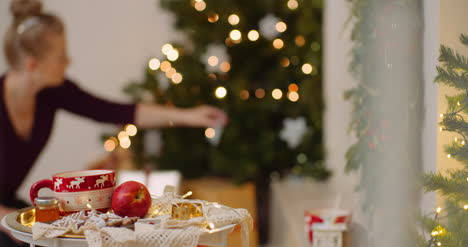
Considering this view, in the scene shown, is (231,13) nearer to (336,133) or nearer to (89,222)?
(336,133)

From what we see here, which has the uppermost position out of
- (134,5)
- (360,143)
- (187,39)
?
(134,5)

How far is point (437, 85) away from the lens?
133 centimetres

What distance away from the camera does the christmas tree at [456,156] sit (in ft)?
3.42

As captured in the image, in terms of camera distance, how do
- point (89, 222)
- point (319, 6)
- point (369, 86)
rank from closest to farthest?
point (89, 222) → point (369, 86) → point (319, 6)

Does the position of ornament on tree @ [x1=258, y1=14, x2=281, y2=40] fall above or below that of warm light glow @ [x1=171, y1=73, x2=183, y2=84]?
above

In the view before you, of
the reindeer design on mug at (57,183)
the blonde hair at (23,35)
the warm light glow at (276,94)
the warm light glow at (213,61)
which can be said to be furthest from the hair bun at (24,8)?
the reindeer design on mug at (57,183)

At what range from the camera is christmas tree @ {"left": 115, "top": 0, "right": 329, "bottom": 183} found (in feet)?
8.96

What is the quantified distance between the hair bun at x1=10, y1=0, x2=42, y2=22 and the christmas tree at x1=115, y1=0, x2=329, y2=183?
66 cm

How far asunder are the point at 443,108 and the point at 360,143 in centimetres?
46

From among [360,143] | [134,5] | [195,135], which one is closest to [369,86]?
[360,143]

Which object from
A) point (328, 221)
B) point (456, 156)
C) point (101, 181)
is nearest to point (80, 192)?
point (101, 181)

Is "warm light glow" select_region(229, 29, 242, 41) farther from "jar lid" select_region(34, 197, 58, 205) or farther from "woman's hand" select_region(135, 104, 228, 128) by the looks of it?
"jar lid" select_region(34, 197, 58, 205)

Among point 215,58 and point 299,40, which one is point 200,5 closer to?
point 215,58

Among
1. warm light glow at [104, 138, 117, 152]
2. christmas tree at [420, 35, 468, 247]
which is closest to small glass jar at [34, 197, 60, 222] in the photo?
christmas tree at [420, 35, 468, 247]
